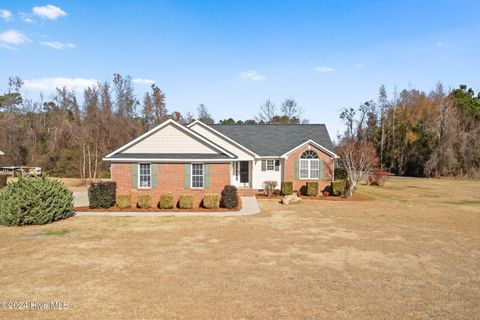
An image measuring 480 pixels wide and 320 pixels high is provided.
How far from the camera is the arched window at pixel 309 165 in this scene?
25.9m

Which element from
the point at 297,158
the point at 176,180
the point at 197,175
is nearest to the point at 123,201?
the point at 176,180

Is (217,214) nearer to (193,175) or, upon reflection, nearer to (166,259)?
(193,175)

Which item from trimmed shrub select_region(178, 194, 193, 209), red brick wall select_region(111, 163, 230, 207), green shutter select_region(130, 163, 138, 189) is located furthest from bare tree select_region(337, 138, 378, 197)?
green shutter select_region(130, 163, 138, 189)

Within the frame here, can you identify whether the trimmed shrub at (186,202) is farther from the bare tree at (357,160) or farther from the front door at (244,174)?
the bare tree at (357,160)

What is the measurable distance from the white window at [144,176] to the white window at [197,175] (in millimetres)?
2663

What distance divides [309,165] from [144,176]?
12303mm

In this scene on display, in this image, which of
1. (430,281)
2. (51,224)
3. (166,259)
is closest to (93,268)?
(166,259)

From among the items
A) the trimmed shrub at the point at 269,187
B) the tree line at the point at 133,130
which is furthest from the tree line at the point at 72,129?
the trimmed shrub at the point at 269,187

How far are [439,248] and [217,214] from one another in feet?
32.5

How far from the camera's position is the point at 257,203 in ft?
69.8

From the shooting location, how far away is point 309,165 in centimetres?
2598

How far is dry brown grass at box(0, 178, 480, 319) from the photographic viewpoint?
6.79 metres

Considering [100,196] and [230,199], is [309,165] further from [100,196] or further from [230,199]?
[100,196]

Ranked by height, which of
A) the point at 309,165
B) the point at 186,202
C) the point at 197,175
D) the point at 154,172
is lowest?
the point at 186,202
